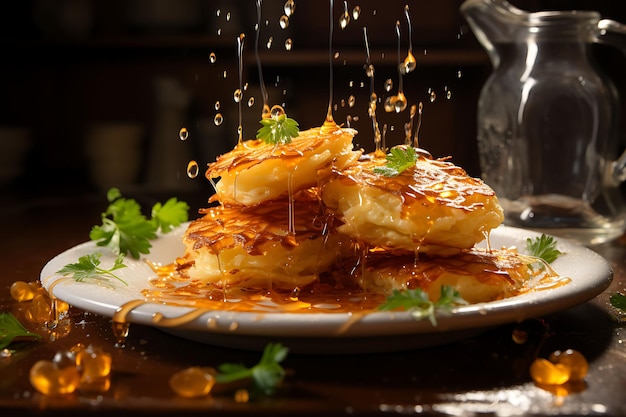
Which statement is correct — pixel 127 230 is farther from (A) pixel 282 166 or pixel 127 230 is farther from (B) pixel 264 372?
(B) pixel 264 372

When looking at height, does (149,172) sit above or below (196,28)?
below

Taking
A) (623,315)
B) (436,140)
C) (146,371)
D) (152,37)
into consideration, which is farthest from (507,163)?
(152,37)

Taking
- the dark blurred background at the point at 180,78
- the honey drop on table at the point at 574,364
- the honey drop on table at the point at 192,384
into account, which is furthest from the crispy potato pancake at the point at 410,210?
the dark blurred background at the point at 180,78

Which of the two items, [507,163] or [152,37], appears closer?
[507,163]

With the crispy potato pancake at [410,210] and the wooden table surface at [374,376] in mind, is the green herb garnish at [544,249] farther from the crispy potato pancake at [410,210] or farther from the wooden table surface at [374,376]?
the crispy potato pancake at [410,210]

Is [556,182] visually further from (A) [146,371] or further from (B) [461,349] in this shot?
(A) [146,371]

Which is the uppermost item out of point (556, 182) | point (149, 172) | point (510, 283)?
point (510, 283)
